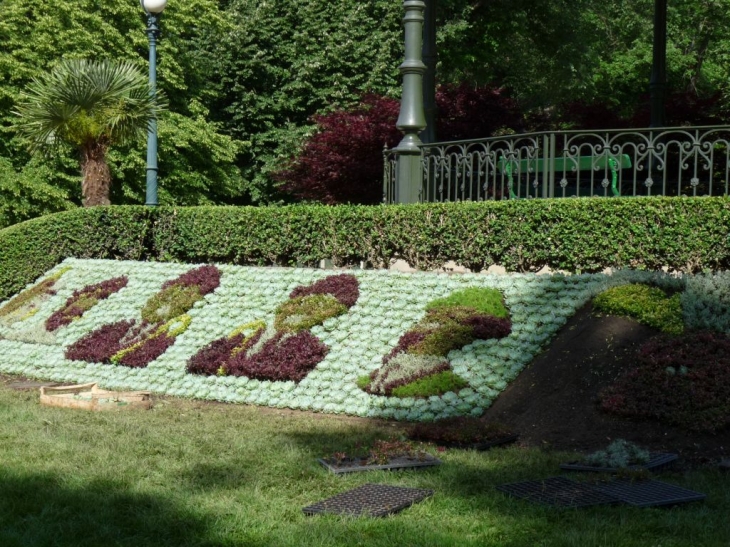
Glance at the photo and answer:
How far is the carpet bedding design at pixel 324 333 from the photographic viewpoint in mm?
8820

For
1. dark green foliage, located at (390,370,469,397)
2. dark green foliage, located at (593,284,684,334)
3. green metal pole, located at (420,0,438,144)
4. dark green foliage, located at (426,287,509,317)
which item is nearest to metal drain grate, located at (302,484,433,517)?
dark green foliage, located at (390,370,469,397)

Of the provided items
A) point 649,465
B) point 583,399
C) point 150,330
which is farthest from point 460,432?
point 150,330

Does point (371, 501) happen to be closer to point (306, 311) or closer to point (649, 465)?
point (649, 465)

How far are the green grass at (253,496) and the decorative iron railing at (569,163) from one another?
5076 mm

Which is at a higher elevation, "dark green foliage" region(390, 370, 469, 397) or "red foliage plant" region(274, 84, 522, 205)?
"red foliage plant" region(274, 84, 522, 205)

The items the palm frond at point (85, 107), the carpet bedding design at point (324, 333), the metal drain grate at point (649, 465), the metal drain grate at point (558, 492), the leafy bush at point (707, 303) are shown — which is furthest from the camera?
the palm frond at point (85, 107)

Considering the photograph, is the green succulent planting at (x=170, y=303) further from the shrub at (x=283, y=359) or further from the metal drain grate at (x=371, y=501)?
the metal drain grate at (x=371, y=501)

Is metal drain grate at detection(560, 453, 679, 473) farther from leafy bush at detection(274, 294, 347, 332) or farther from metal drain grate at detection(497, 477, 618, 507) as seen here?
leafy bush at detection(274, 294, 347, 332)

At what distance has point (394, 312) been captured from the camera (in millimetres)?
10453

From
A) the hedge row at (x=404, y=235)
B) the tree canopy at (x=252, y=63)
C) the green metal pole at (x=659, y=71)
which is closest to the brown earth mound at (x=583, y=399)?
the hedge row at (x=404, y=235)

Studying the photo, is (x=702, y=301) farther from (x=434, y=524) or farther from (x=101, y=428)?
(x=101, y=428)

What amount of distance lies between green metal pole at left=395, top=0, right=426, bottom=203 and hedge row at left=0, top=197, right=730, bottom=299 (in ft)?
2.28

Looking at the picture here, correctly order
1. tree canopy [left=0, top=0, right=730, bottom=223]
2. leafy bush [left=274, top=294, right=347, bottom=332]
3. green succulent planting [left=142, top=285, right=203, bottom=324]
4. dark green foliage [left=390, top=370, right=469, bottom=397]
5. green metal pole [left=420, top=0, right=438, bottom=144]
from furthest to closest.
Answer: tree canopy [left=0, top=0, right=730, bottom=223] → green metal pole [left=420, top=0, right=438, bottom=144] → green succulent planting [left=142, top=285, right=203, bottom=324] → leafy bush [left=274, top=294, right=347, bottom=332] → dark green foliage [left=390, top=370, right=469, bottom=397]

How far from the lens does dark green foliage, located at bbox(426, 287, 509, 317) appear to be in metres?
9.73
